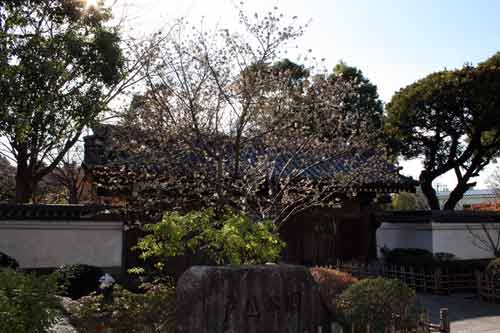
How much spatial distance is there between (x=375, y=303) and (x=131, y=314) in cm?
342

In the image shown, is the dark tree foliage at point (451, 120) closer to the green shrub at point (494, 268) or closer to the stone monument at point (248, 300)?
the green shrub at point (494, 268)

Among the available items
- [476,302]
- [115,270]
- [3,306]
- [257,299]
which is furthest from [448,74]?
[3,306]

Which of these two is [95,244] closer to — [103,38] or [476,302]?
[103,38]

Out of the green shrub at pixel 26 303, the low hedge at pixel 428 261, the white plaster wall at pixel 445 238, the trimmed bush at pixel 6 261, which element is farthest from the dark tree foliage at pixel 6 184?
the green shrub at pixel 26 303

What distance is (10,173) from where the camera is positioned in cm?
2508

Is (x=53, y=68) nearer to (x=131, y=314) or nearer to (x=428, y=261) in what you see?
(x=131, y=314)

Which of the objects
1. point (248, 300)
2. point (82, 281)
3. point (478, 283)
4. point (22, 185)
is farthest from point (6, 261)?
point (478, 283)

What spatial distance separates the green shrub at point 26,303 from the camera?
5.34 metres

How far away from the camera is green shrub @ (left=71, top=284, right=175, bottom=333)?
21.9ft

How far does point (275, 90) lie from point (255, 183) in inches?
78.0

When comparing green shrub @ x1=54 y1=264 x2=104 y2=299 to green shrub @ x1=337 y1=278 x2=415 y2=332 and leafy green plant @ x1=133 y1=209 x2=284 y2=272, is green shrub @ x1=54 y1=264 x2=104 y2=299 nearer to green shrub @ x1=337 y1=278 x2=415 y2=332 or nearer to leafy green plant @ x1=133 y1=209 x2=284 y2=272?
leafy green plant @ x1=133 y1=209 x2=284 y2=272

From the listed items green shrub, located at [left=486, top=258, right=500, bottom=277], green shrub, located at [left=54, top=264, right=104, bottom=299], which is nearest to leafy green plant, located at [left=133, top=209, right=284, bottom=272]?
green shrub, located at [left=54, top=264, right=104, bottom=299]

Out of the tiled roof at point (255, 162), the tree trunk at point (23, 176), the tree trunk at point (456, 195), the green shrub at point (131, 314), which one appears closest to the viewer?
the green shrub at point (131, 314)

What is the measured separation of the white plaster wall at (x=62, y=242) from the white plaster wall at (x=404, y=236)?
10.8m
